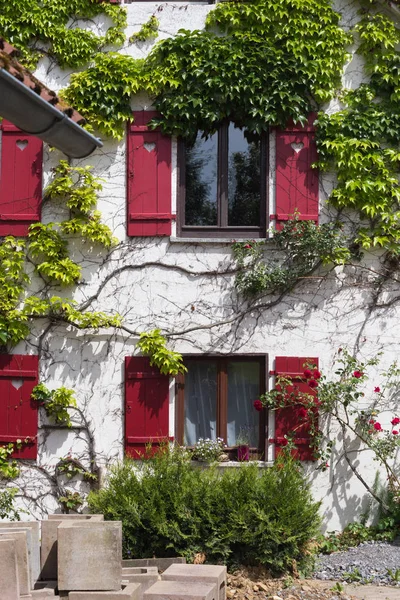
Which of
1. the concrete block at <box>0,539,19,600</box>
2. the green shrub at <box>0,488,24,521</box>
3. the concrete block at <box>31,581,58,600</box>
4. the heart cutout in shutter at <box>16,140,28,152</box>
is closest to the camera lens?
the concrete block at <box>0,539,19,600</box>

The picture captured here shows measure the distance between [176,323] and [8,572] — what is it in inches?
170

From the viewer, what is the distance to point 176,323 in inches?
376

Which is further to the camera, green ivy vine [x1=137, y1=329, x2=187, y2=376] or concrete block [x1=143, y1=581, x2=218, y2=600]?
green ivy vine [x1=137, y1=329, x2=187, y2=376]

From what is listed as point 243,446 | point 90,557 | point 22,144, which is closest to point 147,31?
point 22,144

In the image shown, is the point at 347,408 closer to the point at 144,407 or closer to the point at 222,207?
the point at 144,407

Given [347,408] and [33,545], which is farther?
[347,408]

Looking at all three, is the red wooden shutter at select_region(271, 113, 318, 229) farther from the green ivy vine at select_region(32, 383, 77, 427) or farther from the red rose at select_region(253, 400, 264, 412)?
the green ivy vine at select_region(32, 383, 77, 427)

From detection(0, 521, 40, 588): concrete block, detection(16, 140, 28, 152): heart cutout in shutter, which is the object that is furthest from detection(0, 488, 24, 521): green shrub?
detection(16, 140, 28, 152): heart cutout in shutter

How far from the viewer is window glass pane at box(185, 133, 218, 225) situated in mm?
9758

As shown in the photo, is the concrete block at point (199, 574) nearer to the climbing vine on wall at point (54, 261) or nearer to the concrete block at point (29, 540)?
the concrete block at point (29, 540)

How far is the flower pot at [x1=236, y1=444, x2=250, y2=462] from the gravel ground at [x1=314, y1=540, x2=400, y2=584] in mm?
1323

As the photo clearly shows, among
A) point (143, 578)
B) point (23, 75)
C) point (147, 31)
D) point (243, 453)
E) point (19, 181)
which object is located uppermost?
point (147, 31)

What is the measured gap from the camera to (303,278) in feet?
31.1

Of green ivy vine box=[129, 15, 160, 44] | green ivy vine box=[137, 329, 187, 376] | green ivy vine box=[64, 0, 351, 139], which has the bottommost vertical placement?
green ivy vine box=[137, 329, 187, 376]
